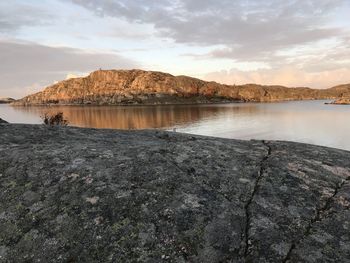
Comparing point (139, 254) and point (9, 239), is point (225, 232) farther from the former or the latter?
point (9, 239)

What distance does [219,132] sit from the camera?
102438 mm

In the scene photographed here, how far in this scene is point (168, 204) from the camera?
4.58m

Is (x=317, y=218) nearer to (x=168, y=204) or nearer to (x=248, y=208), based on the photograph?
(x=248, y=208)

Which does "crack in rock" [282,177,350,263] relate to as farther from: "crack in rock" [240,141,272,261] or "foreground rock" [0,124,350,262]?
"crack in rock" [240,141,272,261]

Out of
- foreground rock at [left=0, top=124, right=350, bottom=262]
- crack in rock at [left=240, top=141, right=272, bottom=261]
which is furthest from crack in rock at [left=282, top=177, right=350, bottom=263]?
crack in rock at [left=240, top=141, right=272, bottom=261]

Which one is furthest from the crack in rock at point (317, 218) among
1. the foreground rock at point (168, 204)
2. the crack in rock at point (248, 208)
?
the crack in rock at point (248, 208)

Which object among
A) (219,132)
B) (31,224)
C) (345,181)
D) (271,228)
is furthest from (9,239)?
(219,132)

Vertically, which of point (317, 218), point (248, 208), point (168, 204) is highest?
point (168, 204)

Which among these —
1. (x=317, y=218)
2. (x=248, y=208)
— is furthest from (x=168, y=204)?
(x=317, y=218)

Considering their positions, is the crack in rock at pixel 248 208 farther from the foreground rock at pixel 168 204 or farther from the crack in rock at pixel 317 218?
the crack in rock at pixel 317 218

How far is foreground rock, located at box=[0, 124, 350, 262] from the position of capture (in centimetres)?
387

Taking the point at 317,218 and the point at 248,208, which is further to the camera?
the point at 248,208

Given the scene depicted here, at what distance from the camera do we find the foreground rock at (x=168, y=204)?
387cm

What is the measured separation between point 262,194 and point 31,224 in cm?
336
